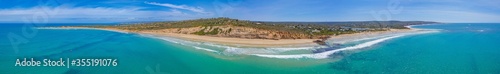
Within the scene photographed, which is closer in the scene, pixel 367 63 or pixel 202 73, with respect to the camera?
pixel 202 73

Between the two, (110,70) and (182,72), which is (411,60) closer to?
(182,72)

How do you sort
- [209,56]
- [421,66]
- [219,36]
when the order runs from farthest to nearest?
1. [219,36]
2. [209,56]
3. [421,66]

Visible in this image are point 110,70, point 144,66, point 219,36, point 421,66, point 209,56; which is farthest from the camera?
point 219,36

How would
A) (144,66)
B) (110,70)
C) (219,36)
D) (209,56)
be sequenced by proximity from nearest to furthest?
(110,70), (144,66), (209,56), (219,36)

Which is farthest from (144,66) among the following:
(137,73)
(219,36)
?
(219,36)

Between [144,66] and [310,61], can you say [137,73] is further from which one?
[310,61]

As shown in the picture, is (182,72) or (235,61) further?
(235,61)

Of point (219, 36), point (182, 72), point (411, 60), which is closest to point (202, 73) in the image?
point (182, 72)

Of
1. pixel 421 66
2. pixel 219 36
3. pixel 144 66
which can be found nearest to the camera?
pixel 144 66

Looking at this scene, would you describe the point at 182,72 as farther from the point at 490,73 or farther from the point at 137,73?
the point at 490,73
